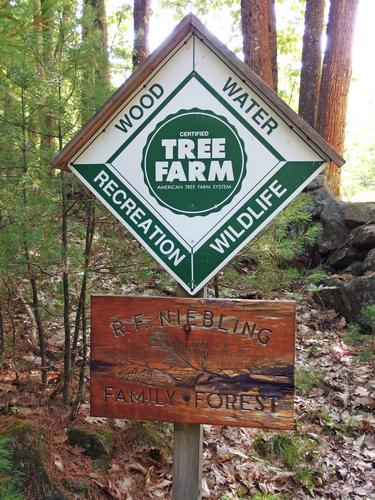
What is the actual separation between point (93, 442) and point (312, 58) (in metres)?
9.59

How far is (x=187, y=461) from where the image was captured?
7.23ft

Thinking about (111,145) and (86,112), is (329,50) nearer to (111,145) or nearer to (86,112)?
(86,112)

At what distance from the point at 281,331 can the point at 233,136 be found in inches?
34.3

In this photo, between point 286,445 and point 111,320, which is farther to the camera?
point 286,445

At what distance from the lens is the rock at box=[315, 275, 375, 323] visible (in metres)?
6.77

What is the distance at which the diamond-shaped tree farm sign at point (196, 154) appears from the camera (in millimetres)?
1979

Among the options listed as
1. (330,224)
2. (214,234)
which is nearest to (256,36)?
(330,224)

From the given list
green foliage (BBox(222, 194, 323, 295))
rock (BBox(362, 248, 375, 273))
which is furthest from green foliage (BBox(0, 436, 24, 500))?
rock (BBox(362, 248, 375, 273))

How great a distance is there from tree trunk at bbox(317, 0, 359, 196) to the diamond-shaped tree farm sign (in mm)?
7783

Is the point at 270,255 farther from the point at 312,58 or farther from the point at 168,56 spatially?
the point at 312,58

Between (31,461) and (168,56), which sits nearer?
(168,56)

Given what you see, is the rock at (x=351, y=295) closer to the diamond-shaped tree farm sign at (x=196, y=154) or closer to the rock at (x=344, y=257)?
the rock at (x=344, y=257)

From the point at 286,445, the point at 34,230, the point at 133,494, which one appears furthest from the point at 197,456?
the point at 286,445

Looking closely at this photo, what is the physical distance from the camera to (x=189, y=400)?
78.5 inches
